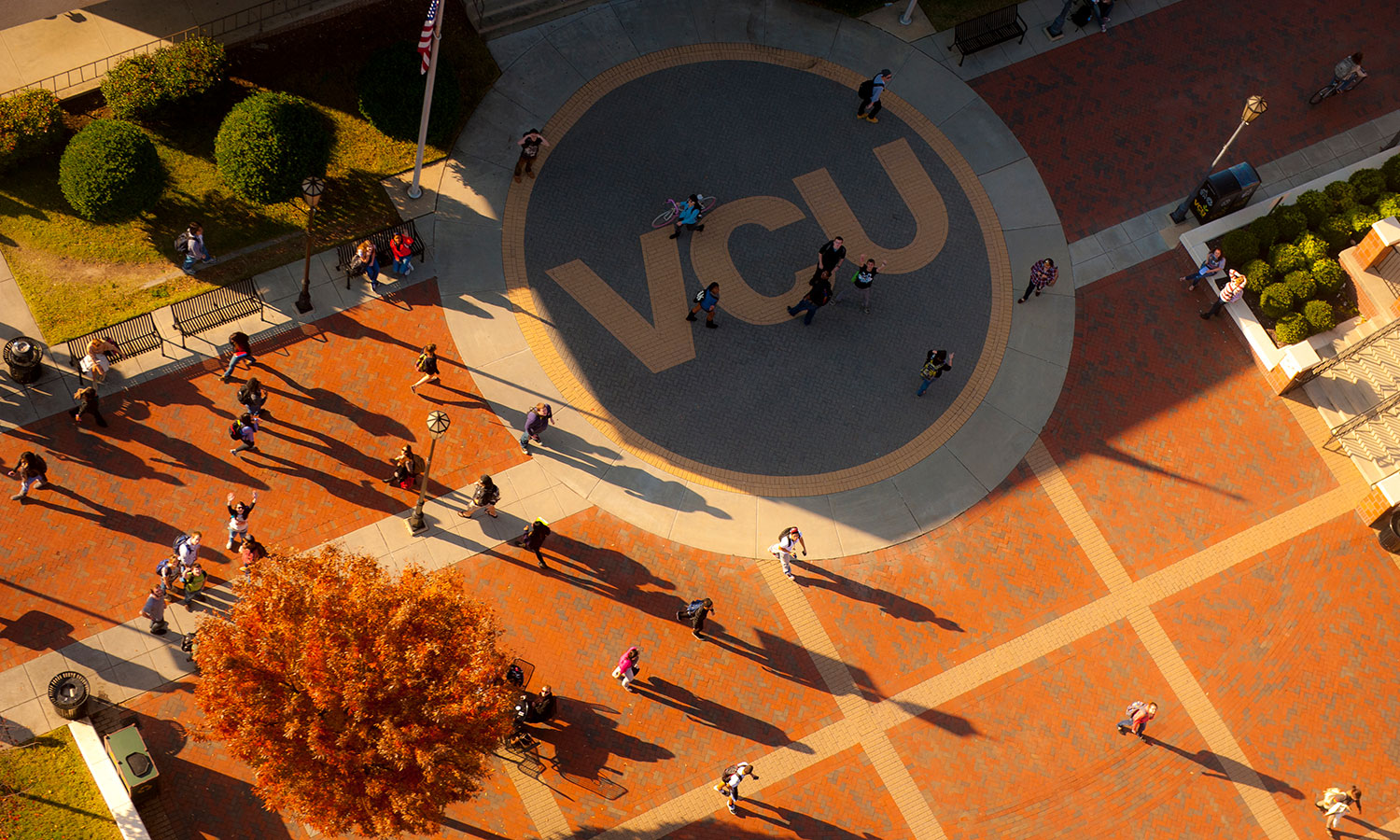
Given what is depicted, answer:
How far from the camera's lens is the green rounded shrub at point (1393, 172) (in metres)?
28.4

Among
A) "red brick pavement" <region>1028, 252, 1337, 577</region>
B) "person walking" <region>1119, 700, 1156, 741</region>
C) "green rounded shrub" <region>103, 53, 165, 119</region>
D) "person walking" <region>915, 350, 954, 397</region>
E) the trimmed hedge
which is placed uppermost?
"green rounded shrub" <region>103, 53, 165, 119</region>

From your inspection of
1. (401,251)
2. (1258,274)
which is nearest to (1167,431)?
(1258,274)

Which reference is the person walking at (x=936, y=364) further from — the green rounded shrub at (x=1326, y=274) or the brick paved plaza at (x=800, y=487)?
the green rounded shrub at (x=1326, y=274)

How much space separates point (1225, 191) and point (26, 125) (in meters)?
28.5

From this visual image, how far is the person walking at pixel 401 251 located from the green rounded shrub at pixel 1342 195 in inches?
893

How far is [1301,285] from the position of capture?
27328mm

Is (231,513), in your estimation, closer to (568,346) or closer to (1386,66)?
(568,346)

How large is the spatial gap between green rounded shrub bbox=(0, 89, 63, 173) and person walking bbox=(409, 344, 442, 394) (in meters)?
9.99

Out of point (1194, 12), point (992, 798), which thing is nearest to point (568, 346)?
point (992, 798)

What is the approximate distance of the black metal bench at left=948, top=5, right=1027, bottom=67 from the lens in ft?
99.0

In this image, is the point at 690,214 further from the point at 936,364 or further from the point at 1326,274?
the point at 1326,274

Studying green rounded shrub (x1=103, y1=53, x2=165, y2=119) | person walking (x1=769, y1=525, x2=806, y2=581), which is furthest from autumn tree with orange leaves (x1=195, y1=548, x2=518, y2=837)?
green rounded shrub (x1=103, y1=53, x2=165, y2=119)

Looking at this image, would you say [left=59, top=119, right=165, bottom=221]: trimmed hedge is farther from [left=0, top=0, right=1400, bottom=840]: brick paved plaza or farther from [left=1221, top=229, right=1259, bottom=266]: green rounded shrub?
[left=1221, top=229, right=1259, bottom=266]: green rounded shrub

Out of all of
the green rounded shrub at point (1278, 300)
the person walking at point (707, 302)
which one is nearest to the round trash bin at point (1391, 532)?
the green rounded shrub at point (1278, 300)
